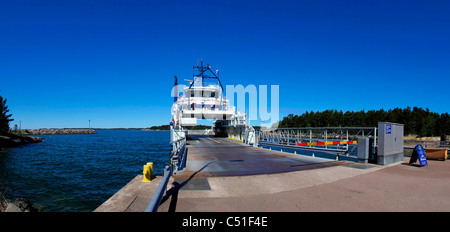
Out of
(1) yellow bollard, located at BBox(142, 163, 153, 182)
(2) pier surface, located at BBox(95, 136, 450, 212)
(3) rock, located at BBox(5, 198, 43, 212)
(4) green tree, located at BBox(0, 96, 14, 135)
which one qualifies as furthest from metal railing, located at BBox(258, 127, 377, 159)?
(4) green tree, located at BBox(0, 96, 14, 135)

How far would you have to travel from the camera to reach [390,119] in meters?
84.2

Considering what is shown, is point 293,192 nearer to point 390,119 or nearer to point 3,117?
point 3,117

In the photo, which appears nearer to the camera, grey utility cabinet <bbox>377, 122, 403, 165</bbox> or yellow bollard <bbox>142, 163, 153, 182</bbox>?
yellow bollard <bbox>142, 163, 153, 182</bbox>

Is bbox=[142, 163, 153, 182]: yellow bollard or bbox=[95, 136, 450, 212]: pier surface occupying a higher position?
bbox=[142, 163, 153, 182]: yellow bollard

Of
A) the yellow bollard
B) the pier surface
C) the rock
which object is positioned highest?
the yellow bollard

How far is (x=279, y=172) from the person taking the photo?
9023 millimetres

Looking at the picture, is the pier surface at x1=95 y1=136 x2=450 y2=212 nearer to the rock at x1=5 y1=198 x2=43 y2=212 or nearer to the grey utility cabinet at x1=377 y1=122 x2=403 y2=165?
the grey utility cabinet at x1=377 y1=122 x2=403 y2=165

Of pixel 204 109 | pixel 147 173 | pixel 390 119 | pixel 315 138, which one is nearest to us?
pixel 147 173

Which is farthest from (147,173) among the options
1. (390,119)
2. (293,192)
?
(390,119)

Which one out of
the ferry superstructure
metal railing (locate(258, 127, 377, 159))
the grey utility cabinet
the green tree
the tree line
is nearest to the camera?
the grey utility cabinet

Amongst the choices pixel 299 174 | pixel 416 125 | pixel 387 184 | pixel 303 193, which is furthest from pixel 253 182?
pixel 416 125

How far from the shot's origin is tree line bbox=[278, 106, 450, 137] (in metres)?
78.9
